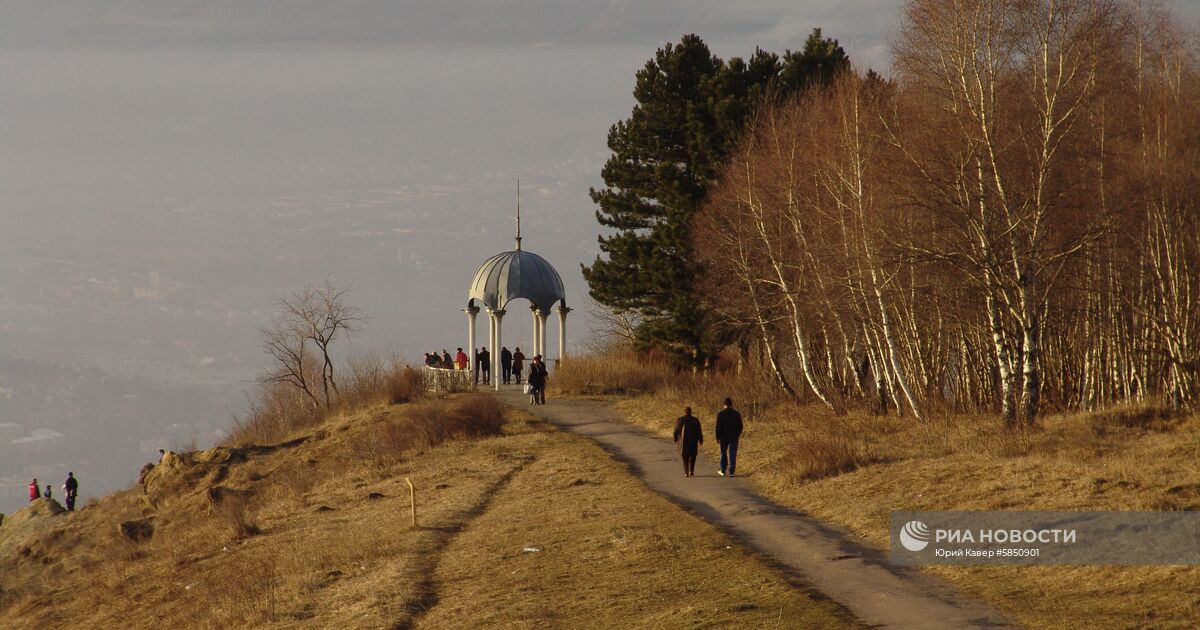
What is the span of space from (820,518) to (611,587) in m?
5.47

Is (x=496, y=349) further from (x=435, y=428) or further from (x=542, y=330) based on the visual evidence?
(x=435, y=428)

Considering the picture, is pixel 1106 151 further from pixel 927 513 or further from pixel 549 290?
pixel 549 290

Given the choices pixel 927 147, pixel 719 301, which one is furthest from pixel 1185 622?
pixel 719 301

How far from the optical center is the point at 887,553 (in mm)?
16578

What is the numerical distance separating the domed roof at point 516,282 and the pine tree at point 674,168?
4.32 m

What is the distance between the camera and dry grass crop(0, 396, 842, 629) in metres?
15.4

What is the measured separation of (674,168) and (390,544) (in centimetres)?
2505

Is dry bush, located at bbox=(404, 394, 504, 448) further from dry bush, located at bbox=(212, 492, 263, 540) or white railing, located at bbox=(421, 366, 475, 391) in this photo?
white railing, located at bbox=(421, 366, 475, 391)

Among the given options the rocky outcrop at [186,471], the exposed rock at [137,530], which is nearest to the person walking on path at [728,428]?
the exposed rock at [137,530]

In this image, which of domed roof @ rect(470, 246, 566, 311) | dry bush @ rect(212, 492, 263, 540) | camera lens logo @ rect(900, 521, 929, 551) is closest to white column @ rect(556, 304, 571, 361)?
domed roof @ rect(470, 246, 566, 311)

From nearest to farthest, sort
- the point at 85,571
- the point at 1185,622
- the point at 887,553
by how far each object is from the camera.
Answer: the point at 1185,622
the point at 887,553
the point at 85,571

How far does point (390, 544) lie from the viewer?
20766 mm

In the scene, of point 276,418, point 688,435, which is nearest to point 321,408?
point 276,418

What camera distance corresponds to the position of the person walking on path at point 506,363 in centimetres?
4888
